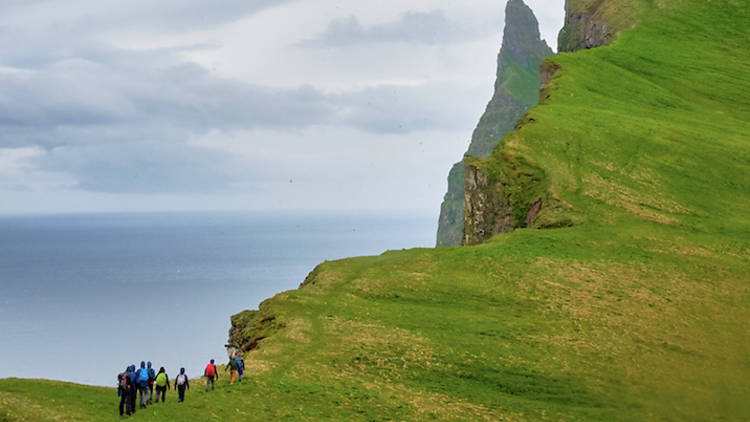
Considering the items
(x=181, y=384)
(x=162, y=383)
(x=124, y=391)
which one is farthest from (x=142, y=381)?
(x=181, y=384)

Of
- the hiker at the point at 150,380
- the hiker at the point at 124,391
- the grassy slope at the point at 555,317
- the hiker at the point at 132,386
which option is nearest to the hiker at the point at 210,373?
the grassy slope at the point at 555,317

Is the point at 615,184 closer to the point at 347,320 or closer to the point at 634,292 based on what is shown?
the point at 634,292

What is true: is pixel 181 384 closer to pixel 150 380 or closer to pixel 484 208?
pixel 150 380

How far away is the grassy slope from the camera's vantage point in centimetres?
4159

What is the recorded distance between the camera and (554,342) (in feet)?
165

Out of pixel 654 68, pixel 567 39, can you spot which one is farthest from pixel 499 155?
pixel 567 39

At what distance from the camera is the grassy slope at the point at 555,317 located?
4159 cm

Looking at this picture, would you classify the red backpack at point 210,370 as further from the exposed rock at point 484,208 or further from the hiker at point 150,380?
the exposed rock at point 484,208

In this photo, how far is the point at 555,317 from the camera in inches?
2135

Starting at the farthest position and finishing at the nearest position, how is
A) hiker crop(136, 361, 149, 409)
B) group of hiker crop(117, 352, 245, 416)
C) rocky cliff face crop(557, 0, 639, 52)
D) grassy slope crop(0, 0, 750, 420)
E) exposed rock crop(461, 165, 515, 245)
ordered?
rocky cliff face crop(557, 0, 639, 52) → exposed rock crop(461, 165, 515, 245) → grassy slope crop(0, 0, 750, 420) → hiker crop(136, 361, 149, 409) → group of hiker crop(117, 352, 245, 416)

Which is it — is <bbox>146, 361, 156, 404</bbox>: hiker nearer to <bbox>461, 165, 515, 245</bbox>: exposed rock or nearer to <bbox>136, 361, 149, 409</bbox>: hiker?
<bbox>136, 361, 149, 409</bbox>: hiker

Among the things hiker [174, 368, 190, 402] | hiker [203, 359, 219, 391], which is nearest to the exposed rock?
hiker [203, 359, 219, 391]

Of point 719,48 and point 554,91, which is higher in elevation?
point 719,48

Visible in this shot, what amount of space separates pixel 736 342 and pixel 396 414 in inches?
1156
